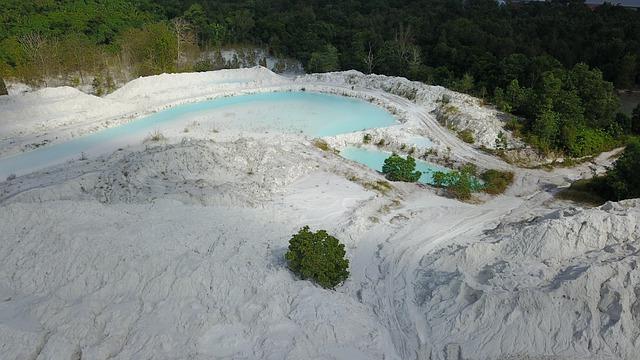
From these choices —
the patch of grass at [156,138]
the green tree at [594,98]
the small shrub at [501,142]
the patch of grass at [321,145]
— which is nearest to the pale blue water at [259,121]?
the patch of grass at [156,138]

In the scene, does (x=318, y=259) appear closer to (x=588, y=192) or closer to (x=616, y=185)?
(x=616, y=185)

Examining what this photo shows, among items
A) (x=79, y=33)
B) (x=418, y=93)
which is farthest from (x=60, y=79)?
(x=418, y=93)

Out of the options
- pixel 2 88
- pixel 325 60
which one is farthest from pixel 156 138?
pixel 325 60

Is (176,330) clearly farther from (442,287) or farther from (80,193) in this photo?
(80,193)

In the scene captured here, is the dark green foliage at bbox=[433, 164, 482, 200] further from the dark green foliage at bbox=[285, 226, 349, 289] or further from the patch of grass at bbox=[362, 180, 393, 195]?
the dark green foliage at bbox=[285, 226, 349, 289]

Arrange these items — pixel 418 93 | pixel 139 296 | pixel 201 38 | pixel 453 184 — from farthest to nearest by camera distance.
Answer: pixel 201 38
pixel 418 93
pixel 453 184
pixel 139 296

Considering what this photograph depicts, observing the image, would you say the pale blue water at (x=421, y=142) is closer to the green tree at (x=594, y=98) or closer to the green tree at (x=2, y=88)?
the green tree at (x=594, y=98)
